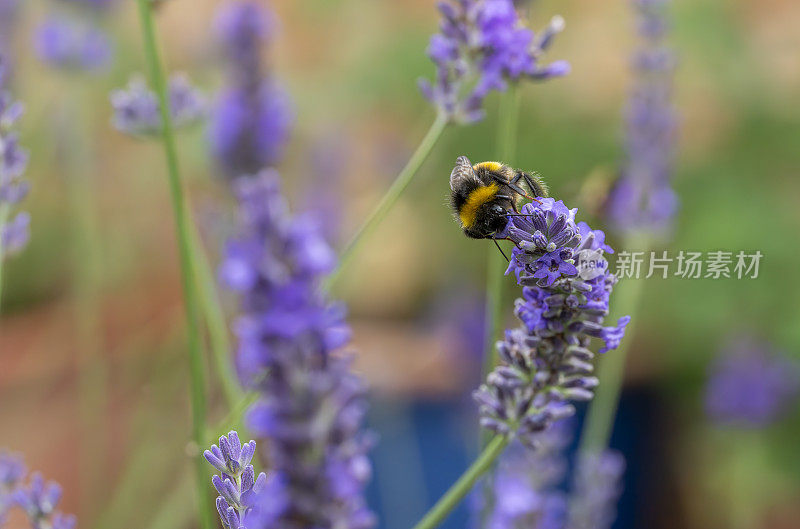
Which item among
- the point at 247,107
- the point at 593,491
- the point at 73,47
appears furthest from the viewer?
the point at 73,47

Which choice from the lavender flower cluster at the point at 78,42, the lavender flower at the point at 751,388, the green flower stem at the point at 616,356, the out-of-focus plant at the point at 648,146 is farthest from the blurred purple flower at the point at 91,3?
the lavender flower at the point at 751,388

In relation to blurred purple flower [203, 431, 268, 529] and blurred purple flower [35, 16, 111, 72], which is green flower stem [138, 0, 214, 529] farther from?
blurred purple flower [35, 16, 111, 72]

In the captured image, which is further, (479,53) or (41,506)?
(479,53)

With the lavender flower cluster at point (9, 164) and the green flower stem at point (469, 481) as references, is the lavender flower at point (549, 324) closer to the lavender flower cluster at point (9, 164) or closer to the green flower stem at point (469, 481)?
the green flower stem at point (469, 481)

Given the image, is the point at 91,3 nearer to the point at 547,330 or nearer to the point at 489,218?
the point at 489,218

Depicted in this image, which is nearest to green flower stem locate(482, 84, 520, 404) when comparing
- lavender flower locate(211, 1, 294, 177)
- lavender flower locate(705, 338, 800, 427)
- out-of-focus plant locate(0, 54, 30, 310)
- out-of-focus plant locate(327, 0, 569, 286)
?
out-of-focus plant locate(327, 0, 569, 286)

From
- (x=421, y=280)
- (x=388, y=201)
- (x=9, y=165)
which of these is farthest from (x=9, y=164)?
(x=421, y=280)
